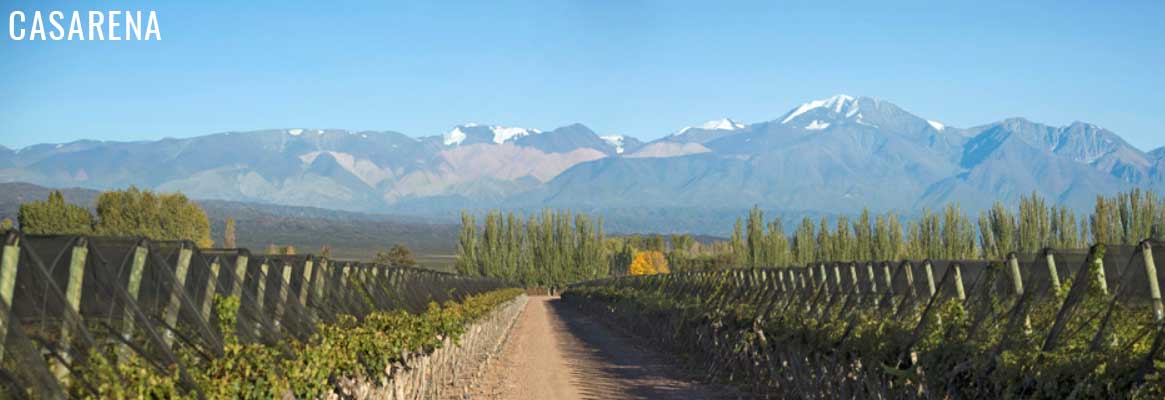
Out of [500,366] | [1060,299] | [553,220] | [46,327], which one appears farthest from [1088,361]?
[553,220]

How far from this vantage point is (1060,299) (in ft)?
40.5

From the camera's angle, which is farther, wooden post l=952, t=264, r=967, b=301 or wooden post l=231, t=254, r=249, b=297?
wooden post l=952, t=264, r=967, b=301

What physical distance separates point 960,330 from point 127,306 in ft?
26.7

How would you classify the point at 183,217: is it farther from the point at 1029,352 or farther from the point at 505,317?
the point at 1029,352

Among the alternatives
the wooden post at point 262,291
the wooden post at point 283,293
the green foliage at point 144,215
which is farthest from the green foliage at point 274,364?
the green foliage at point 144,215

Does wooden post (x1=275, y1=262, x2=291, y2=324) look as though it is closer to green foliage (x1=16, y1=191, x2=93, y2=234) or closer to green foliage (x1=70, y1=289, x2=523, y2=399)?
green foliage (x1=70, y1=289, x2=523, y2=399)

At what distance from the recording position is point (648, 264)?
174 meters

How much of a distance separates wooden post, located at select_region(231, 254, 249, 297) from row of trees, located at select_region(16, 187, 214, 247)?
109 meters

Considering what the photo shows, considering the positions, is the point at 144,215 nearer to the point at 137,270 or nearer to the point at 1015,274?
the point at 1015,274

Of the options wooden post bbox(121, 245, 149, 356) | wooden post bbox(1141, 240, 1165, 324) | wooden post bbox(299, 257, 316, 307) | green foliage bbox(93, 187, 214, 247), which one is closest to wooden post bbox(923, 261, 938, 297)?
wooden post bbox(1141, 240, 1165, 324)

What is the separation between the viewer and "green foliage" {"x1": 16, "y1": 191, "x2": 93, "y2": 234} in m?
116

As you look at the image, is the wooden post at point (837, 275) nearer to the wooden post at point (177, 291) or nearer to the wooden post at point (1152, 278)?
the wooden post at point (1152, 278)

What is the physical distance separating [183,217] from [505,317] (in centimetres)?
9199

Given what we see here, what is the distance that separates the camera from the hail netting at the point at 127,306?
816 cm
